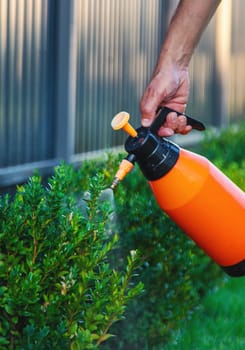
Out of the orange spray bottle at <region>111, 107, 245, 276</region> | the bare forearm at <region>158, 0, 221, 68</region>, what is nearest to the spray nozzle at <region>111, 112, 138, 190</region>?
the orange spray bottle at <region>111, 107, 245, 276</region>

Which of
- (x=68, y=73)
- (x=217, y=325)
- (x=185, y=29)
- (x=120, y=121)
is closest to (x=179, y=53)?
(x=185, y=29)

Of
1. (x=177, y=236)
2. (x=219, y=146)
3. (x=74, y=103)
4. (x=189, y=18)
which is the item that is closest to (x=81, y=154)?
(x=74, y=103)

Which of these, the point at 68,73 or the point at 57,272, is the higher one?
the point at 57,272

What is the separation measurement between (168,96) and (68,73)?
2486mm

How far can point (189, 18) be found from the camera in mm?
4219

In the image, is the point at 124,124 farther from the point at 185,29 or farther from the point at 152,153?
the point at 185,29

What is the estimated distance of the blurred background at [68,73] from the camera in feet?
19.9

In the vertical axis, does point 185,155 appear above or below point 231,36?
above

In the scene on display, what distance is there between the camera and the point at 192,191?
12.7 feet

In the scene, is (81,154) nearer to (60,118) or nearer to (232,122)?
(60,118)

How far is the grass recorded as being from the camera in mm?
5242

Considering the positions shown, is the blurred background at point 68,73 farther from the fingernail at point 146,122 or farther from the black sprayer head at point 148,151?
the black sprayer head at point 148,151

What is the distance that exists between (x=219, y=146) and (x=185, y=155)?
4265mm

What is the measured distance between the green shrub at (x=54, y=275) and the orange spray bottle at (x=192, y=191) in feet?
0.59
